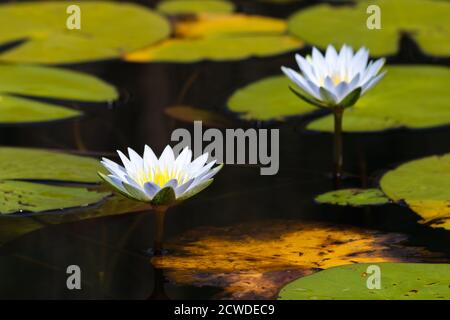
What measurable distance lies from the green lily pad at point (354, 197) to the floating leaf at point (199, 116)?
28.6 inches

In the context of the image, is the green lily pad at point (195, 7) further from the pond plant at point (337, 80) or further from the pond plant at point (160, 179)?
the pond plant at point (160, 179)

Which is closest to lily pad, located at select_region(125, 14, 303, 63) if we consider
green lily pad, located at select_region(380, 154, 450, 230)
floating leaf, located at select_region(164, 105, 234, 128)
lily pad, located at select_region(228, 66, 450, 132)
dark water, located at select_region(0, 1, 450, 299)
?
dark water, located at select_region(0, 1, 450, 299)

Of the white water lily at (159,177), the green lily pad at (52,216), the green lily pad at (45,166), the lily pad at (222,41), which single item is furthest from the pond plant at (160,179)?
the lily pad at (222,41)

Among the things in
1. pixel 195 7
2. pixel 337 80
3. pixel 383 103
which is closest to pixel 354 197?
pixel 337 80

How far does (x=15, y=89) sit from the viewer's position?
3742 millimetres

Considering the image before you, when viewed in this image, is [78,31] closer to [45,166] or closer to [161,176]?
[45,166]

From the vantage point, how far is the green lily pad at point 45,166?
9.55ft

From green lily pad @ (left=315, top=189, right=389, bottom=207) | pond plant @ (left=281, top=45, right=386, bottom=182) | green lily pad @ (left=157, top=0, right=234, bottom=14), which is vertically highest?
green lily pad @ (left=157, top=0, right=234, bottom=14)

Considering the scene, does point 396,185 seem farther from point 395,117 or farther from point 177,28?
point 177,28

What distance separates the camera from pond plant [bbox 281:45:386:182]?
2.89 m

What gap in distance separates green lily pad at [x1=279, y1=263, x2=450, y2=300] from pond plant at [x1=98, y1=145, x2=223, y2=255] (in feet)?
1.19

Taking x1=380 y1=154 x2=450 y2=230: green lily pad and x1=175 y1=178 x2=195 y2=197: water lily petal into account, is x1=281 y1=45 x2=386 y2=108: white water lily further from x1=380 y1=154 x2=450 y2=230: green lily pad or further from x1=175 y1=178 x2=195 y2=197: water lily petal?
x1=175 y1=178 x2=195 y2=197: water lily petal

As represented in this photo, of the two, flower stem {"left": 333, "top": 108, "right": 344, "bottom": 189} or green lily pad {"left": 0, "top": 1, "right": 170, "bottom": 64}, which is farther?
green lily pad {"left": 0, "top": 1, "right": 170, "bottom": 64}
